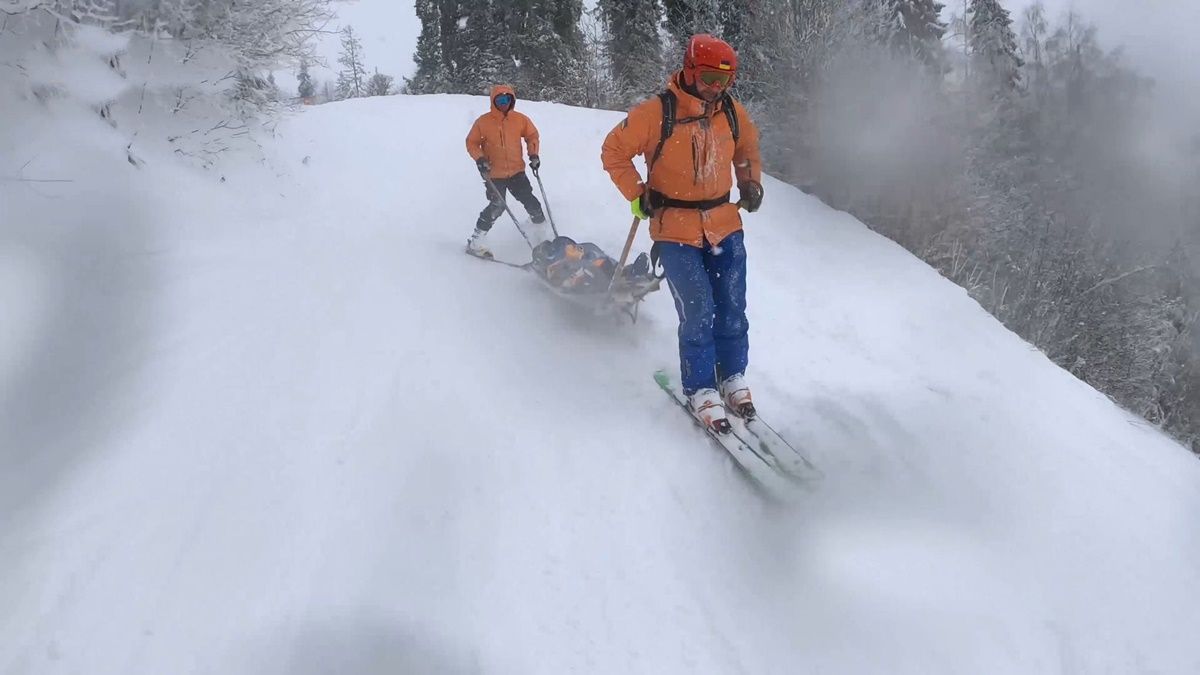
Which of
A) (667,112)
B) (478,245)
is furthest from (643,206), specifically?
(478,245)

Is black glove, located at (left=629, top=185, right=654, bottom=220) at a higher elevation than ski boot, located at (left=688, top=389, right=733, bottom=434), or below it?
higher

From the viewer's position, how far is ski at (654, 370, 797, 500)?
14.0ft

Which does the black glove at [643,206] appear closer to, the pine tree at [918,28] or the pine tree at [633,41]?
the pine tree at [918,28]

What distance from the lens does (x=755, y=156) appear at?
5.12 metres

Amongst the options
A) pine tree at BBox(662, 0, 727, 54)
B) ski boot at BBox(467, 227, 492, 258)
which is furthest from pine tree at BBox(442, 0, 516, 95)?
ski boot at BBox(467, 227, 492, 258)

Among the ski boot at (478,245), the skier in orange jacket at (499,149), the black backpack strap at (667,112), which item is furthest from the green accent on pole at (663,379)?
the skier in orange jacket at (499,149)

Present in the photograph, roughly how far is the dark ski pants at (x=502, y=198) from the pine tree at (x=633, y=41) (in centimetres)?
1789

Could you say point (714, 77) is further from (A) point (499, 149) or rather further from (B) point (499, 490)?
(A) point (499, 149)

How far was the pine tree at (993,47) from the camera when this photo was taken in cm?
3039

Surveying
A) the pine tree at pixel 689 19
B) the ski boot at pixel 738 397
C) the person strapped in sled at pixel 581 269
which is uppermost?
the pine tree at pixel 689 19

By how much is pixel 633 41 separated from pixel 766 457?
2532cm

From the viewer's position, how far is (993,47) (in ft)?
99.8

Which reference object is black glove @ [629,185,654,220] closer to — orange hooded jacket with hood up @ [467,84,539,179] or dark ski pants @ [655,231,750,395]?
dark ski pants @ [655,231,750,395]

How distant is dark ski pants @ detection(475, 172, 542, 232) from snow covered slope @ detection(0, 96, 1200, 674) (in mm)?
1923
